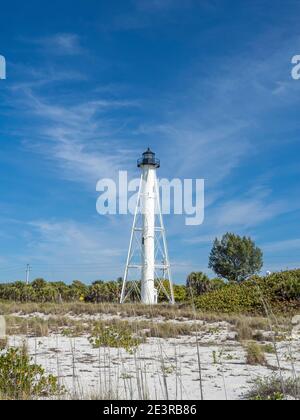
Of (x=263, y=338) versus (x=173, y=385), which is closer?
(x=173, y=385)

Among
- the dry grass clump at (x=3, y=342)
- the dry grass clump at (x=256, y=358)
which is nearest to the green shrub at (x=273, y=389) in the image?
the dry grass clump at (x=256, y=358)

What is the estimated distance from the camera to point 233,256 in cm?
4741

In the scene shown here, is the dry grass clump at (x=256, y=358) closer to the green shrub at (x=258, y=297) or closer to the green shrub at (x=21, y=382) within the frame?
the green shrub at (x=21, y=382)

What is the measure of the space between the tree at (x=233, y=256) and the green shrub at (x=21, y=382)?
1642 inches

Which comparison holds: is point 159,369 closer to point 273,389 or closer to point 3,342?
point 273,389

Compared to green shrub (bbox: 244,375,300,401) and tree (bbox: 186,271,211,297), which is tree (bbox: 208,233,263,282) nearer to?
tree (bbox: 186,271,211,297)

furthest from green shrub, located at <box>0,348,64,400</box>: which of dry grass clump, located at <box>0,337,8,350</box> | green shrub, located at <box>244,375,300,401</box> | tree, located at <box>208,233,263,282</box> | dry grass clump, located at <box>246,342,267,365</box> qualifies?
tree, located at <box>208,233,263,282</box>

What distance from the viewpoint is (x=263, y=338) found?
11102 millimetres

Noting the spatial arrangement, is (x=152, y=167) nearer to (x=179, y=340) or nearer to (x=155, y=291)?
(x=155, y=291)

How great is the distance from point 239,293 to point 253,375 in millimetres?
14549

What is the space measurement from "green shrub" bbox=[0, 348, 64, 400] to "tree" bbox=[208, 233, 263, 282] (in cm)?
4172

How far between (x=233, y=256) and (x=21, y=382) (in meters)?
43.1

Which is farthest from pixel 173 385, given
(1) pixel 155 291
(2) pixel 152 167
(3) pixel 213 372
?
(2) pixel 152 167

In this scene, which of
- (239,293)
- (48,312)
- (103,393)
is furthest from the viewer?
(239,293)
